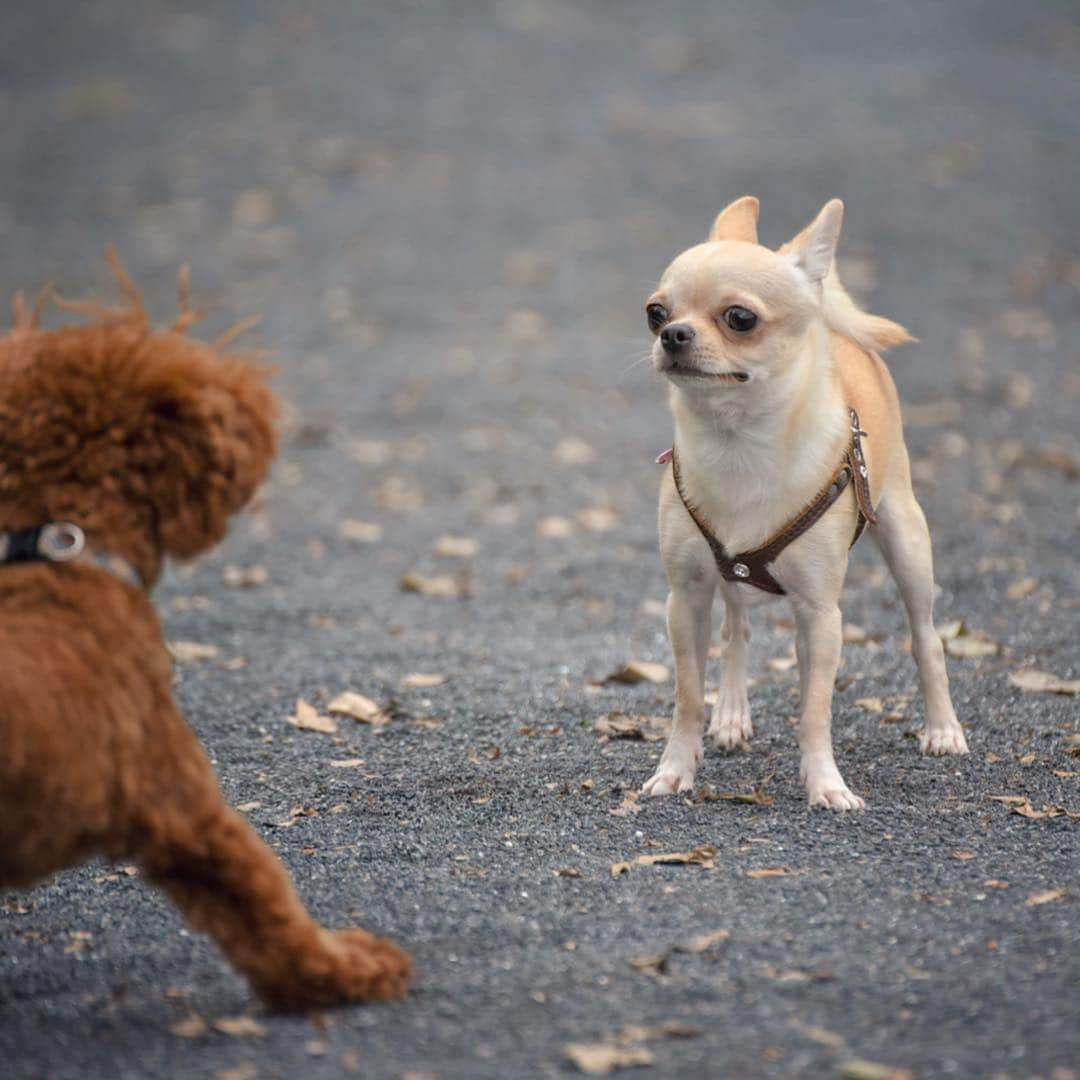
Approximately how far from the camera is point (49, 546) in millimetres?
3047

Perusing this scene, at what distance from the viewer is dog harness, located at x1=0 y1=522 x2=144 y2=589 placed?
10.0 ft

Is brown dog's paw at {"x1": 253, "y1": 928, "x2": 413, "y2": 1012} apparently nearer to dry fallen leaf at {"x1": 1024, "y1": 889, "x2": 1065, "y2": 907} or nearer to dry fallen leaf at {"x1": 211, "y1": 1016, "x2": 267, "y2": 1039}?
dry fallen leaf at {"x1": 211, "y1": 1016, "x2": 267, "y2": 1039}

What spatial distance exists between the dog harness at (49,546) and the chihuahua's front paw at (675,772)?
2104mm

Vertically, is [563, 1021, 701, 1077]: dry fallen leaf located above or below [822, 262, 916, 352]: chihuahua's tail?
below

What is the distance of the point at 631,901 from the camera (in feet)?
12.6

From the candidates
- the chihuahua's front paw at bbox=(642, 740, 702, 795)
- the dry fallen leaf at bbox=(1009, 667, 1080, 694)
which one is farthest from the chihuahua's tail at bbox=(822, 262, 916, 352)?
the dry fallen leaf at bbox=(1009, 667, 1080, 694)

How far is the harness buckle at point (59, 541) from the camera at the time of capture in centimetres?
305

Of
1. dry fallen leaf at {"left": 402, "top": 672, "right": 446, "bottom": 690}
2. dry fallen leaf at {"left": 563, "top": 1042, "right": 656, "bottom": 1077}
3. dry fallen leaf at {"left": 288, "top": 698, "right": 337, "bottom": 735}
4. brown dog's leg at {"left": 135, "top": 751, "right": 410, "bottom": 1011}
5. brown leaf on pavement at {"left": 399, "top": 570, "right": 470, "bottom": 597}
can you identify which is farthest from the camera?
brown leaf on pavement at {"left": 399, "top": 570, "right": 470, "bottom": 597}

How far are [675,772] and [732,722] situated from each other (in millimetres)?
530

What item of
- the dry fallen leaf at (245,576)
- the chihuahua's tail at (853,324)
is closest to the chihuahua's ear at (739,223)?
the chihuahua's tail at (853,324)

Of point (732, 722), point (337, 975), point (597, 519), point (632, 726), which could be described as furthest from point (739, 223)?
point (597, 519)

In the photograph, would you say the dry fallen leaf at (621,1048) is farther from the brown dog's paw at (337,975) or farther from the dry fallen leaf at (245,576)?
the dry fallen leaf at (245,576)

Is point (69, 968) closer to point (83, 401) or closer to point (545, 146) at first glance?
point (83, 401)

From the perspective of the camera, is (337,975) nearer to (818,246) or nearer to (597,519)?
(818,246)
